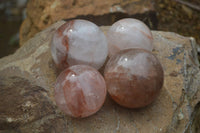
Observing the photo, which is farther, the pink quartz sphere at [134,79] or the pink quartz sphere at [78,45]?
the pink quartz sphere at [78,45]

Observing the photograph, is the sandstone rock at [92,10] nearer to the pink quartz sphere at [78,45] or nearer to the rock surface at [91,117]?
the rock surface at [91,117]

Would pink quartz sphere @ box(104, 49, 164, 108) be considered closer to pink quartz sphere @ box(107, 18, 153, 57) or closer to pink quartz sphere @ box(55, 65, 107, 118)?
pink quartz sphere @ box(55, 65, 107, 118)

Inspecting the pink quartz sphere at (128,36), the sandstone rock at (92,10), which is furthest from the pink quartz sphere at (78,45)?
the sandstone rock at (92,10)

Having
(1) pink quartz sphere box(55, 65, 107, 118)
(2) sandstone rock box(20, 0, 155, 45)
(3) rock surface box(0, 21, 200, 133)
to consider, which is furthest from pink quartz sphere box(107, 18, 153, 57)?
(2) sandstone rock box(20, 0, 155, 45)

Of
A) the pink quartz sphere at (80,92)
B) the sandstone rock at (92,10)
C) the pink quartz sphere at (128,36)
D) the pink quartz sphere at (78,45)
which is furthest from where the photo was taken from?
the sandstone rock at (92,10)

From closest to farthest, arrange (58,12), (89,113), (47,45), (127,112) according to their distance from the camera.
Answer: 1. (89,113)
2. (127,112)
3. (47,45)
4. (58,12)

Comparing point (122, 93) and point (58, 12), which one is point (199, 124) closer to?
point (122, 93)

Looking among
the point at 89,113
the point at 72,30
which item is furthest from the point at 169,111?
the point at 72,30
